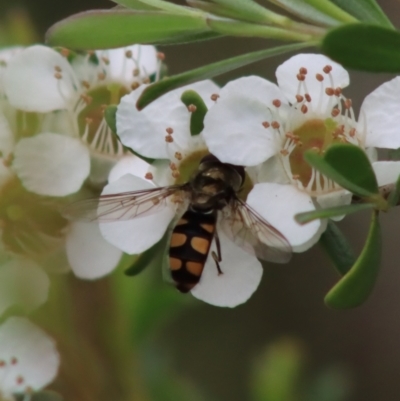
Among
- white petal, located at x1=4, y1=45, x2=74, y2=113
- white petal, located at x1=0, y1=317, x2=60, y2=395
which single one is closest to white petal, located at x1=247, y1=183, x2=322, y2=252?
white petal, located at x1=4, y1=45, x2=74, y2=113

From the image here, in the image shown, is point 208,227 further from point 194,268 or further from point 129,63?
point 129,63

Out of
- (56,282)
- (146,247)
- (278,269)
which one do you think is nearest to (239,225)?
(146,247)

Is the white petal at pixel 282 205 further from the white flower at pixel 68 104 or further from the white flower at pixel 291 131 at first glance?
the white flower at pixel 68 104

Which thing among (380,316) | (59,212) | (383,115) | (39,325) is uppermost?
(383,115)

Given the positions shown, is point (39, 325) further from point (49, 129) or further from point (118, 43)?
point (118, 43)

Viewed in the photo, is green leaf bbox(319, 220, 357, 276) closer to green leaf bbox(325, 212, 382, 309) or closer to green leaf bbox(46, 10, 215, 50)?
green leaf bbox(325, 212, 382, 309)

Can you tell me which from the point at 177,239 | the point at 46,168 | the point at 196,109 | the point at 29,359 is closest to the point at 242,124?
the point at 196,109

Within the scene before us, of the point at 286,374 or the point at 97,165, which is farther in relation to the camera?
the point at 286,374
